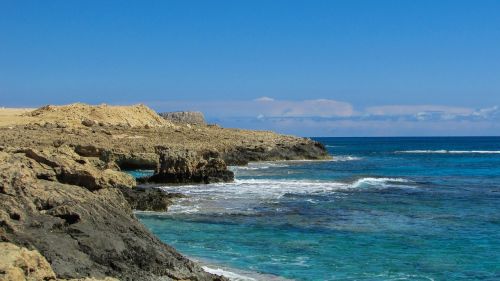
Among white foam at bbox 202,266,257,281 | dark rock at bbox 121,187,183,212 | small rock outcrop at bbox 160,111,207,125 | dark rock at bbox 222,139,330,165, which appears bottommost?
white foam at bbox 202,266,257,281

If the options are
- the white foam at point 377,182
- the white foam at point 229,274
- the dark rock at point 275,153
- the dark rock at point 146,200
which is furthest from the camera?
the dark rock at point 275,153

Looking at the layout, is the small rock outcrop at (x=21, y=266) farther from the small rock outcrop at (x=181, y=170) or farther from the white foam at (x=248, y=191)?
the small rock outcrop at (x=181, y=170)

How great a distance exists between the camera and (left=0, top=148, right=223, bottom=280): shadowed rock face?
10602 mm

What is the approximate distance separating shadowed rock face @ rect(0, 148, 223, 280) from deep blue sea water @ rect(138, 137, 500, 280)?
350cm

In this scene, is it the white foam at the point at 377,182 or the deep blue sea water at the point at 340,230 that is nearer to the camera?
the deep blue sea water at the point at 340,230

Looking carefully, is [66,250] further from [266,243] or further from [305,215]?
[305,215]

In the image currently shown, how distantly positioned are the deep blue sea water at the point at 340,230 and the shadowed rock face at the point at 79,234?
350cm

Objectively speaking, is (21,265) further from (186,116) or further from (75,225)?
(186,116)

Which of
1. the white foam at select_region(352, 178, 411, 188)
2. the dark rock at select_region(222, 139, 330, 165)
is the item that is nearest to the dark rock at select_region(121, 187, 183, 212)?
the white foam at select_region(352, 178, 411, 188)

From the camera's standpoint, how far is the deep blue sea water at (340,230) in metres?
16.6

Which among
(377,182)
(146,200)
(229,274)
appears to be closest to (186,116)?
(377,182)

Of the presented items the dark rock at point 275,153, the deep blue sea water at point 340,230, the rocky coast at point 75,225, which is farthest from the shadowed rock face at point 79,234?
the dark rock at point 275,153

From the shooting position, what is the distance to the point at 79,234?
11453 mm

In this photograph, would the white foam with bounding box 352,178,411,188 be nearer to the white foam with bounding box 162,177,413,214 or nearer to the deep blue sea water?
the white foam with bounding box 162,177,413,214
